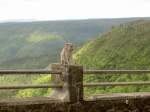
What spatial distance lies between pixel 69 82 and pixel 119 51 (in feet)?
211

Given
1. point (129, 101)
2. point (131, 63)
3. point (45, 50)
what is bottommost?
point (45, 50)

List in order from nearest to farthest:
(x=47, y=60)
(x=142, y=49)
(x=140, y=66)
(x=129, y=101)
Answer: (x=129, y=101) < (x=140, y=66) < (x=142, y=49) < (x=47, y=60)

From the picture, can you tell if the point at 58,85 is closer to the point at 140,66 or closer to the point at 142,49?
the point at 140,66

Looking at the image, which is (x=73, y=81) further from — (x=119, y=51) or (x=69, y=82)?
(x=119, y=51)

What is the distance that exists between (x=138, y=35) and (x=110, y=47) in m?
7.19

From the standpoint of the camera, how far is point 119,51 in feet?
243

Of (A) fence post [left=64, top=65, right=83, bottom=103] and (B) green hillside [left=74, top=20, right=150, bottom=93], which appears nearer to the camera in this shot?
(A) fence post [left=64, top=65, right=83, bottom=103]

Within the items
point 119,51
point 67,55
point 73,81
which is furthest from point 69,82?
point 119,51

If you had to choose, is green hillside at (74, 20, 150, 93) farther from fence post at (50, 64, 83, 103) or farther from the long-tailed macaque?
the long-tailed macaque

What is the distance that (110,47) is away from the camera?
75.5 metres

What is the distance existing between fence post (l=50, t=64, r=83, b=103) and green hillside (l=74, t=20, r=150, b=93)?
39.8m

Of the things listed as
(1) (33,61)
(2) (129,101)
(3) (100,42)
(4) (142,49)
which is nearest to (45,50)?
(1) (33,61)

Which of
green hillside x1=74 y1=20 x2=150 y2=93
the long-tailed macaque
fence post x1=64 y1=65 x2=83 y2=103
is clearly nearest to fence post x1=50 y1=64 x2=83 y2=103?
fence post x1=64 y1=65 x2=83 y2=103

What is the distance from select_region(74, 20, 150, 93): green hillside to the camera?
62.3 metres
